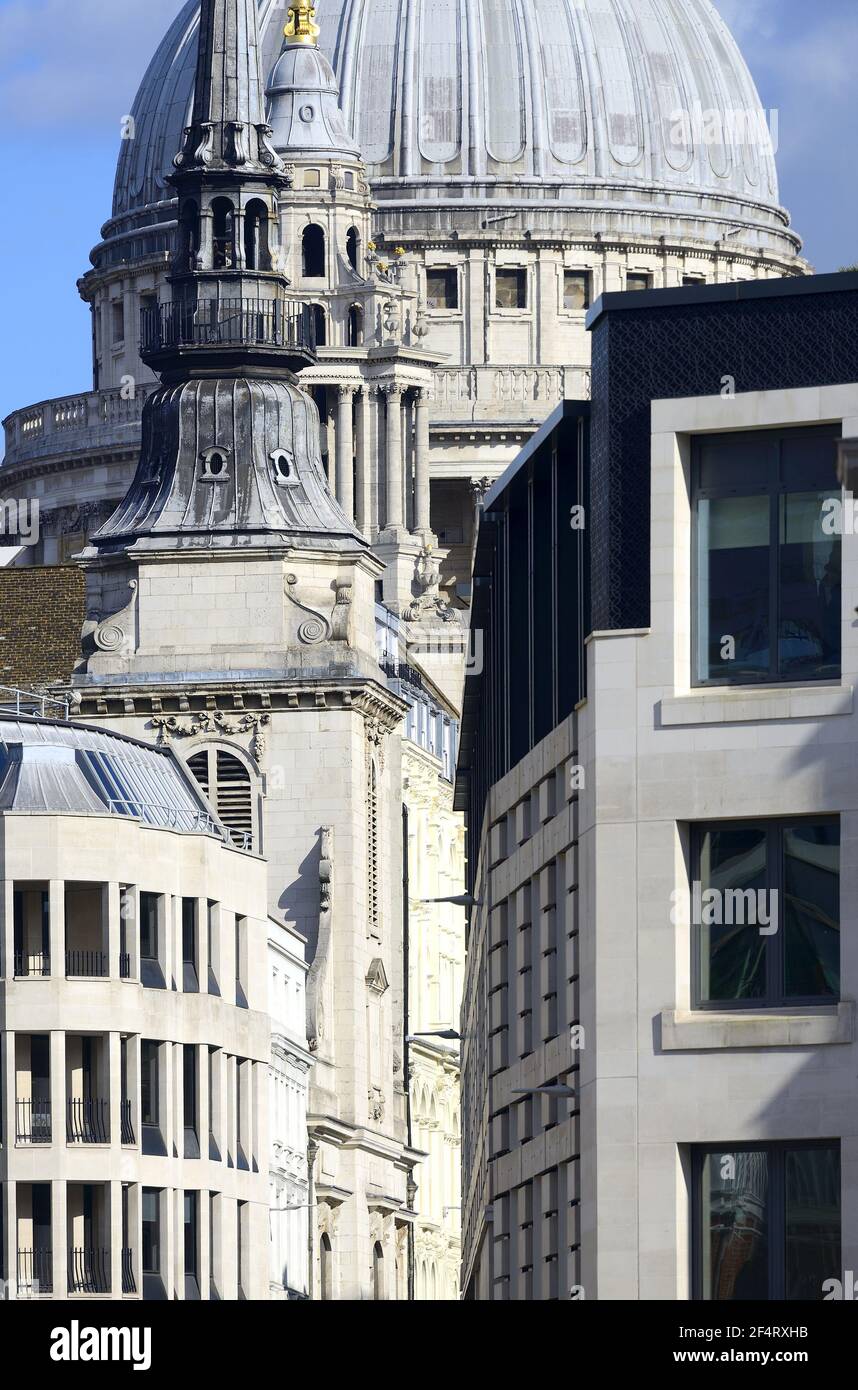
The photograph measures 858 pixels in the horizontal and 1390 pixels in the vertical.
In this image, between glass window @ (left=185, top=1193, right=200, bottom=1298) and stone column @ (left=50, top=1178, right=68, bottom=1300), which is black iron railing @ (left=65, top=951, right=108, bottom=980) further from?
glass window @ (left=185, top=1193, right=200, bottom=1298)

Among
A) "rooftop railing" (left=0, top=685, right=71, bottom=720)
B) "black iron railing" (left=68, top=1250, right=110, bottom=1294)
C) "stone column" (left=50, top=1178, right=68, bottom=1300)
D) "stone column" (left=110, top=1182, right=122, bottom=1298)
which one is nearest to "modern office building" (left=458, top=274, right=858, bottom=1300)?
"stone column" (left=50, top=1178, right=68, bottom=1300)

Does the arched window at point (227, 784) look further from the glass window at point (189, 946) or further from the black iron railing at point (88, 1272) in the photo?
the black iron railing at point (88, 1272)

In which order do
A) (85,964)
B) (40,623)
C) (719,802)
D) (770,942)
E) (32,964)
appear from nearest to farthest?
(770,942) < (719,802) < (32,964) < (85,964) < (40,623)

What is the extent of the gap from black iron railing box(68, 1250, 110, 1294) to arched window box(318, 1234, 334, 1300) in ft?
103

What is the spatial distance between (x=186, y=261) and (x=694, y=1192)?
285 feet

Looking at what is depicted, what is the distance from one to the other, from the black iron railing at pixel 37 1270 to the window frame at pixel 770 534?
37.4 meters

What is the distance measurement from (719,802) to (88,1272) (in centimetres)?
3918

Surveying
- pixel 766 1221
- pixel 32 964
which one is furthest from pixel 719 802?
pixel 32 964

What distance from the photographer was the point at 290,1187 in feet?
396

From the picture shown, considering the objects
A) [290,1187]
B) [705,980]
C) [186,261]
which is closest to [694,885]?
[705,980]

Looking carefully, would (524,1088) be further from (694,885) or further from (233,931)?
(233,931)

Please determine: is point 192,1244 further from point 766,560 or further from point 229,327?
point 766,560

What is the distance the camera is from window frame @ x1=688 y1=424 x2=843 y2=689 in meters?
60.2

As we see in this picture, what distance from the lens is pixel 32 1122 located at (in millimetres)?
98562
